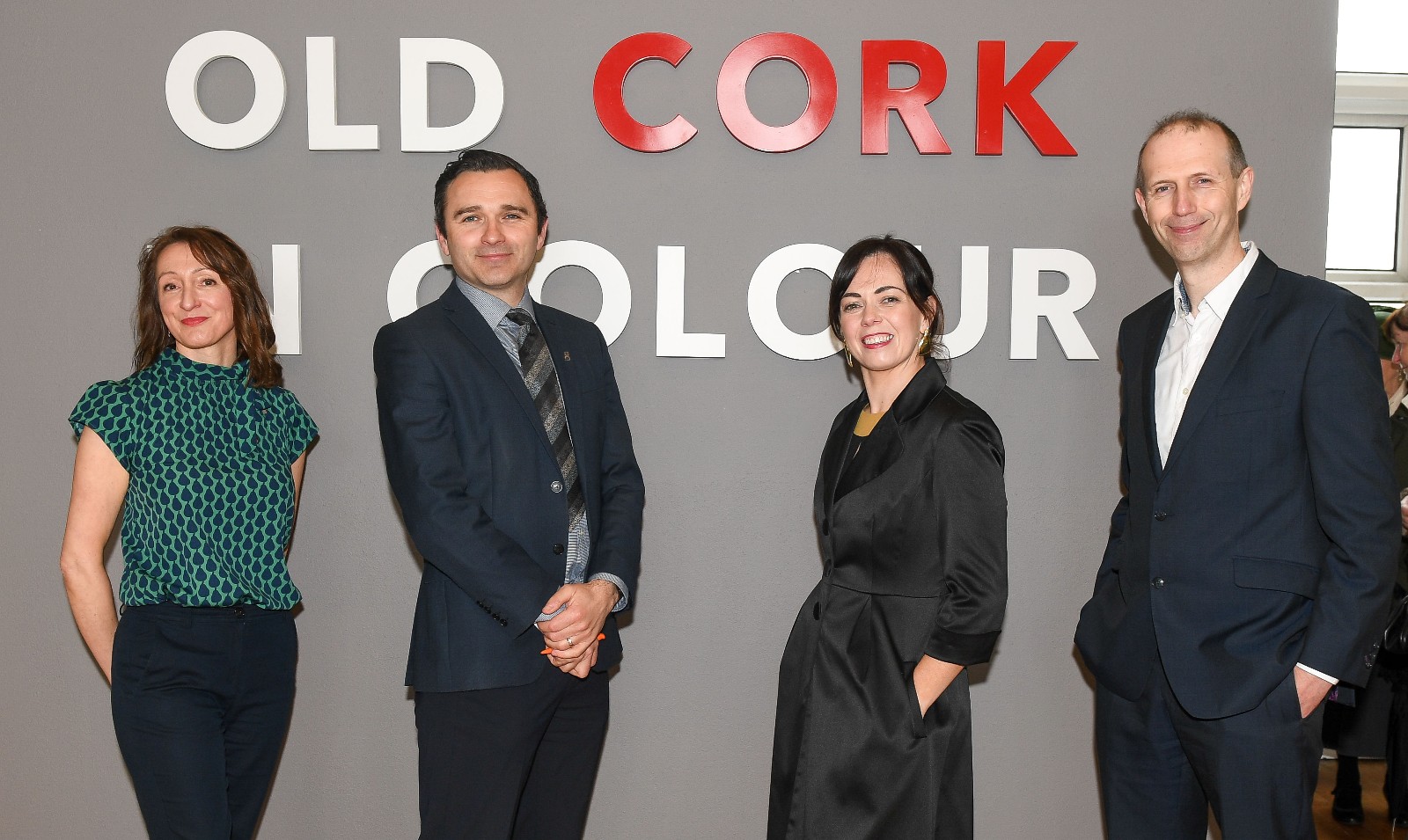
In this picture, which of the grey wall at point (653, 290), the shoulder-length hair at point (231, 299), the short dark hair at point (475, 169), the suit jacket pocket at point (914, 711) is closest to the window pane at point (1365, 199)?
the grey wall at point (653, 290)

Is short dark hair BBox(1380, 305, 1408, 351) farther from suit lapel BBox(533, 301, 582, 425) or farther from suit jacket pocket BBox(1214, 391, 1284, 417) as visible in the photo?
suit lapel BBox(533, 301, 582, 425)

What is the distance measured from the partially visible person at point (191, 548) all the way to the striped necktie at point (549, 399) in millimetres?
681

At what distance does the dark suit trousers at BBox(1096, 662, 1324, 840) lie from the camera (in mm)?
2043

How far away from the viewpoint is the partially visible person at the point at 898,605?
6.74ft

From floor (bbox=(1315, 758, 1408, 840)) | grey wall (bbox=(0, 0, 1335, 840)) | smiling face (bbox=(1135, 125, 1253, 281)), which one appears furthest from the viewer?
floor (bbox=(1315, 758, 1408, 840))

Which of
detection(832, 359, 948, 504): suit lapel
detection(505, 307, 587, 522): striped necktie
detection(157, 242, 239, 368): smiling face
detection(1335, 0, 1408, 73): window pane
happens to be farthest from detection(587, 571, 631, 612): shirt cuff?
detection(1335, 0, 1408, 73): window pane

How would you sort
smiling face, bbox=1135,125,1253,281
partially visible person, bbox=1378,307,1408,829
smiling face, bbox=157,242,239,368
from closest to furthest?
1. smiling face, bbox=1135,125,1253,281
2. smiling face, bbox=157,242,239,368
3. partially visible person, bbox=1378,307,1408,829

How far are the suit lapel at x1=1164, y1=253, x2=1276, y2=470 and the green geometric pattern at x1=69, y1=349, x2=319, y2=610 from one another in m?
2.11

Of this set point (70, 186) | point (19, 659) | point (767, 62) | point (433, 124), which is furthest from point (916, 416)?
point (19, 659)

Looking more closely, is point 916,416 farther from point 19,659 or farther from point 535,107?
point 19,659

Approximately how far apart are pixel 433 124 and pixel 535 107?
319 millimetres

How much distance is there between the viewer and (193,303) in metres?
2.45

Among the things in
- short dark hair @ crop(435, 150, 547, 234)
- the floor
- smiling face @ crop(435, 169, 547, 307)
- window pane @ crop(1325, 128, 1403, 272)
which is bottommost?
the floor

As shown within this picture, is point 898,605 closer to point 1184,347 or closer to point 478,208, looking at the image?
point 1184,347
